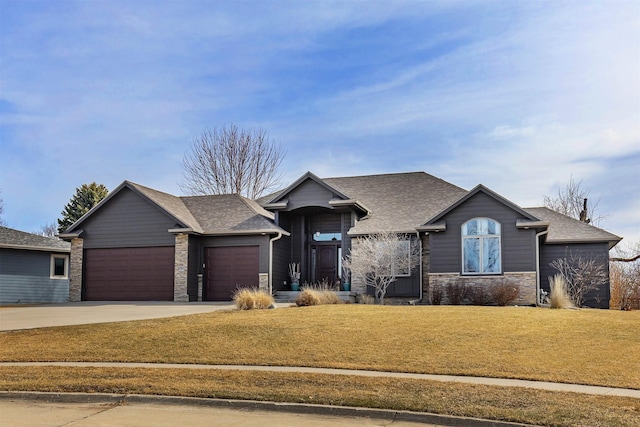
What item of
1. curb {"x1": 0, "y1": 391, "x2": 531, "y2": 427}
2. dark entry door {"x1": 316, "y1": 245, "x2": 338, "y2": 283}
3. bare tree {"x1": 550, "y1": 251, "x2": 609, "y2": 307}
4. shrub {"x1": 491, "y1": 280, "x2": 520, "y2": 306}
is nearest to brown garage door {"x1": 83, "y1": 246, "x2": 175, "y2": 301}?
dark entry door {"x1": 316, "y1": 245, "x2": 338, "y2": 283}

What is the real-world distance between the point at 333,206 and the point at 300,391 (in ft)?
61.6

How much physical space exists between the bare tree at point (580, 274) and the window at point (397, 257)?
626 cm

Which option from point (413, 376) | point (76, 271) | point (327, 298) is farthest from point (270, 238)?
point (413, 376)

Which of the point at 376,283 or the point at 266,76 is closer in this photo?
the point at 266,76

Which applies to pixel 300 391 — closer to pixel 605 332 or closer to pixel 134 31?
pixel 605 332

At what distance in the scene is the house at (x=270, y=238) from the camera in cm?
2633

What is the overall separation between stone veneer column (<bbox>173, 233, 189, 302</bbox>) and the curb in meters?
17.4

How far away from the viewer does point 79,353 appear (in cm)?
1332

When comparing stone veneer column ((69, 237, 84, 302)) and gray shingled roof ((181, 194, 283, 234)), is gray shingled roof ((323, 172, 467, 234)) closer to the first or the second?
gray shingled roof ((181, 194, 283, 234))

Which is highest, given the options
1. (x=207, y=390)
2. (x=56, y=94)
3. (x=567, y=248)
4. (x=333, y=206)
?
(x=56, y=94)

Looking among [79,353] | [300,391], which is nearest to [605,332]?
[300,391]

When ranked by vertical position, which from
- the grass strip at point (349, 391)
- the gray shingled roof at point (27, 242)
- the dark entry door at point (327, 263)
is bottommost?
the grass strip at point (349, 391)

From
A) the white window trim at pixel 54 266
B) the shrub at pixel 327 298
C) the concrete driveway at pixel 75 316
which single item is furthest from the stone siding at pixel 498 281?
the white window trim at pixel 54 266

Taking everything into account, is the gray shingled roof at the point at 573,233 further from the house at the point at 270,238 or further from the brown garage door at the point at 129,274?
the brown garage door at the point at 129,274
